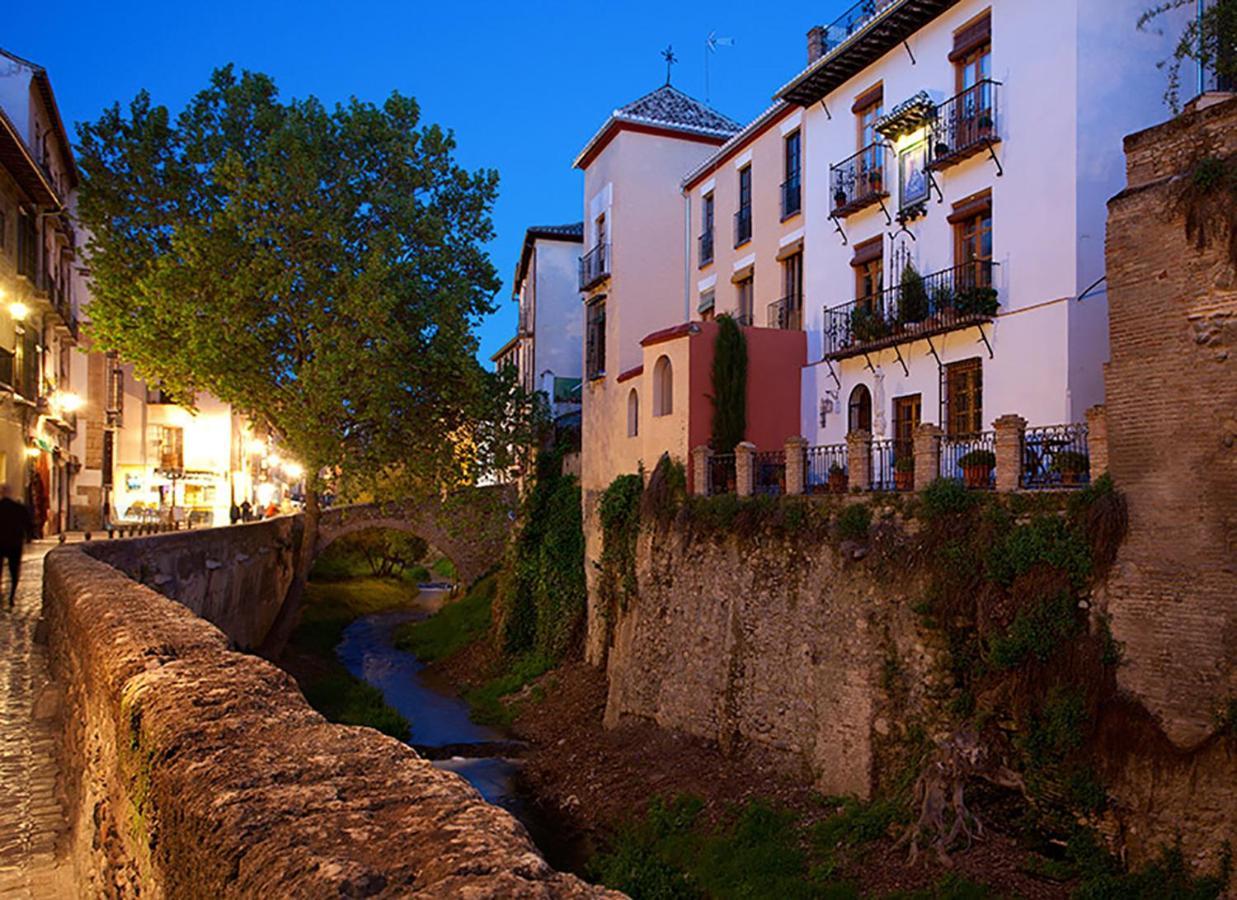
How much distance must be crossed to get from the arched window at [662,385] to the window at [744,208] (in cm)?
462

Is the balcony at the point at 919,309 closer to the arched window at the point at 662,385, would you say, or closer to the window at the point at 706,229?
the arched window at the point at 662,385

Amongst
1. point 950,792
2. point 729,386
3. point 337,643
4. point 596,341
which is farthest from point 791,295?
point 337,643

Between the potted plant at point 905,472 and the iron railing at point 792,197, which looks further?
the iron railing at point 792,197

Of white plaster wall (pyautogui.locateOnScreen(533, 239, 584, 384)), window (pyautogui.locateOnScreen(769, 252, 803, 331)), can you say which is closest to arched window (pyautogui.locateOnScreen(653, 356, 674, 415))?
window (pyautogui.locateOnScreen(769, 252, 803, 331))

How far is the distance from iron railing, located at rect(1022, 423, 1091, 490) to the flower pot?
0.65 m

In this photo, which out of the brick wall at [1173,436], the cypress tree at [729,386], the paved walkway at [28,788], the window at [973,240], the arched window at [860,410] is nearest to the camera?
the paved walkway at [28,788]

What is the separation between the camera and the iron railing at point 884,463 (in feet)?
57.9

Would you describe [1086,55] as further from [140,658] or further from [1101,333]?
[140,658]

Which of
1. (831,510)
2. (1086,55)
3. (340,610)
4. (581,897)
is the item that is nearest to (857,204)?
(1086,55)

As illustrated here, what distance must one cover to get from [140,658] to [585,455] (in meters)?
24.1

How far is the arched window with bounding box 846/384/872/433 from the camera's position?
68.5 feet

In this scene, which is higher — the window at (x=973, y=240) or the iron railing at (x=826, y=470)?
the window at (x=973, y=240)

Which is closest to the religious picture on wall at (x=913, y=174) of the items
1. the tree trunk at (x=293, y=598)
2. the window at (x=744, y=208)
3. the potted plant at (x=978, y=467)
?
the window at (x=744, y=208)

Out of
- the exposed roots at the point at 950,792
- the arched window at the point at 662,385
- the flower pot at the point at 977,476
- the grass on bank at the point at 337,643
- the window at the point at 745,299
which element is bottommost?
the grass on bank at the point at 337,643
